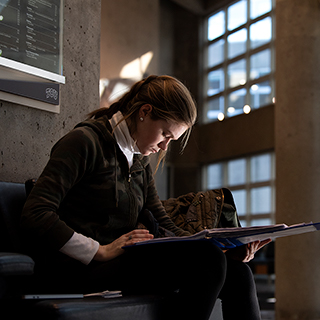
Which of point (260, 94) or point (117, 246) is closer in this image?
point (117, 246)

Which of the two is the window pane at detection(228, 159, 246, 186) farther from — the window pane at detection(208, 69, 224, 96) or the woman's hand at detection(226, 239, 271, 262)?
the woman's hand at detection(226, 239, 271, 262)

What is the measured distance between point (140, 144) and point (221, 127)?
11.7 meters

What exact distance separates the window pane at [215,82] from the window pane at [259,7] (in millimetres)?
1949

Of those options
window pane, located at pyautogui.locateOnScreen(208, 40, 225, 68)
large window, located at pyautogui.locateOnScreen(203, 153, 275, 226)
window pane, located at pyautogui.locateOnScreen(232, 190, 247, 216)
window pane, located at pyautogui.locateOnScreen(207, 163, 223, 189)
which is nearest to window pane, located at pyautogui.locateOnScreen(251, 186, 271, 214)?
large window, located at pyautogui.locateOnScreen(203, 153, 275, 226)

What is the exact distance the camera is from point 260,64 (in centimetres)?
1284

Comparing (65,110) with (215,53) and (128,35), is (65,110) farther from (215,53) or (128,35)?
(215,53)

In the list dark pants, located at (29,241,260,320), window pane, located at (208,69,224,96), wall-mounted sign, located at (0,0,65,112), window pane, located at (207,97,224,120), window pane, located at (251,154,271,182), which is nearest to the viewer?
dark pants, located at (29,241,260,320)

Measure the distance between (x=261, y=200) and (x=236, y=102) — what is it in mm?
3032

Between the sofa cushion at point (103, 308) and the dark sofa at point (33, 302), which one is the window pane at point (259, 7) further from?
the sofa cushion at point (103, 308)

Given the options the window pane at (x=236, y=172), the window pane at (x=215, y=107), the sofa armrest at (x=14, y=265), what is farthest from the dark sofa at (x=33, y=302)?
the window pane at (x=215, y=107)

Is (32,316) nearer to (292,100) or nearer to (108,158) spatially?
(108,158)

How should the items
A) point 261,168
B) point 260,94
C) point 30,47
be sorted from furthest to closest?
point 260,94 < point 261,168 < point 30,47

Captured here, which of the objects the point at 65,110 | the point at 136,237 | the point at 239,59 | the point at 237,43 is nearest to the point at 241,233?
the point at 136,237

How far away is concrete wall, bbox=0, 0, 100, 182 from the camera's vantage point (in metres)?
2.19
